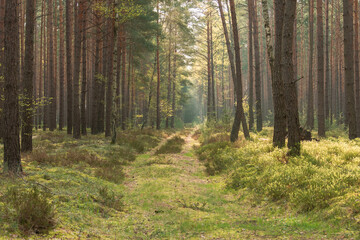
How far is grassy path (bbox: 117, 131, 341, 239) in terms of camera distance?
456cm

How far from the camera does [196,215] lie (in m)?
5.55

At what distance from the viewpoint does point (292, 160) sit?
313 inches

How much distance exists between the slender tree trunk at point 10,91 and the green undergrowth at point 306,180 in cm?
566

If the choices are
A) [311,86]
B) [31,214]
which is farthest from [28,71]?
[311,86]

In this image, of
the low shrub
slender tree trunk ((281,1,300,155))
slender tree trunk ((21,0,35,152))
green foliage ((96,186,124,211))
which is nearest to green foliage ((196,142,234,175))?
slender tree trunk ((281,1,300,155))

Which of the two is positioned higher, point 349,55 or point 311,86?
point 349,55

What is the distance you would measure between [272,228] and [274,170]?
8.87 ft

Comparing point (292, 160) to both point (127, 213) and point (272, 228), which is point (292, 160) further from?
point (127, 213)

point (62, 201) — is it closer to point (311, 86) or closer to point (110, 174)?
point (110, 174)

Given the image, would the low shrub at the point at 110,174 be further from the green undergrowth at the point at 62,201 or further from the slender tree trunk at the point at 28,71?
the slender tree trunk at the point at 28,71

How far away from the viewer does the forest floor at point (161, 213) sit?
14.2 feet

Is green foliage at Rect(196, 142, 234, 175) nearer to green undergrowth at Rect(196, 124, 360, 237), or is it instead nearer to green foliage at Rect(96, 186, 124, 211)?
green undergrowth at Rect(196, 124, 360, 237)

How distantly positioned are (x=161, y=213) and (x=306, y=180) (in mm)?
3253

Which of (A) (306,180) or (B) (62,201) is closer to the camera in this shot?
(B) (62,201)
